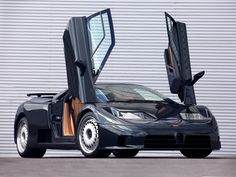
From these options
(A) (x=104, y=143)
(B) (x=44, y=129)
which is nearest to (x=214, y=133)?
(A) (x=104, y=143)

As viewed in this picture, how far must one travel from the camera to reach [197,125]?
11.5m

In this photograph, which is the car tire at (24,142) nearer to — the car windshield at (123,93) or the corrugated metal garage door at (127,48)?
the car windshield at (123,93)

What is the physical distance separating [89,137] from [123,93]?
0.94 m

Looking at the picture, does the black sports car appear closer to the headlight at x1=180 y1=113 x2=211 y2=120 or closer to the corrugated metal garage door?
the headlight at x1=180 y1=113 x2=211 y2=120

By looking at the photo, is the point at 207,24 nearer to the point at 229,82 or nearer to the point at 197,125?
the point at 229,82

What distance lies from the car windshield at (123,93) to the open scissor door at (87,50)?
188 millimetres

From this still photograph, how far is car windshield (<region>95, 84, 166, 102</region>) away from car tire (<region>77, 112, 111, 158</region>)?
1.50ft

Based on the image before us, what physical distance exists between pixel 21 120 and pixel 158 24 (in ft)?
17.4

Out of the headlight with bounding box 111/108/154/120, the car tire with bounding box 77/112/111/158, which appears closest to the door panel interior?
the headlight with bounding box 111/108/154/120

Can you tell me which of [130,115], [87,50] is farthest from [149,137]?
[87,50]

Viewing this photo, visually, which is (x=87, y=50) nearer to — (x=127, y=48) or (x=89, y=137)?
(x=89, y=137)

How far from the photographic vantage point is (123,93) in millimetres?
12188

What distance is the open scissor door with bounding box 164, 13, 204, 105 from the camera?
12531 millimetres

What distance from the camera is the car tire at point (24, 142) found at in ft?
42.0
